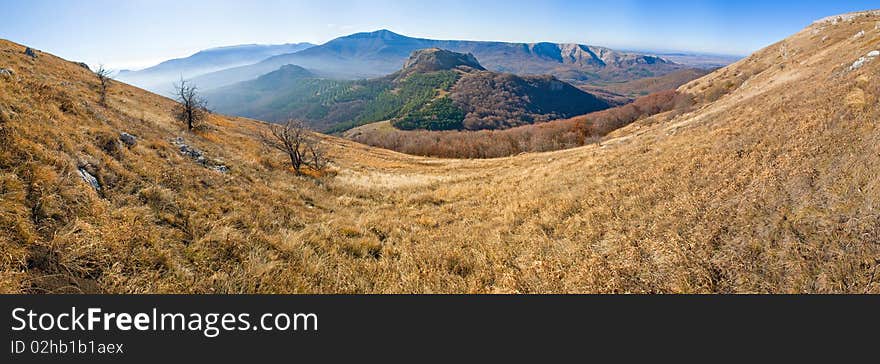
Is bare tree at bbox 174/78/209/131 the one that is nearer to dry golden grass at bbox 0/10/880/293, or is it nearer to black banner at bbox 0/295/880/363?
dry golden grass at bbox 0/10/880/293

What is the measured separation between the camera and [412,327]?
3.93 metres

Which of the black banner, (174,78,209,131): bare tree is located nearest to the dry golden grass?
the black banner

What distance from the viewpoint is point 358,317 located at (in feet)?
13.2

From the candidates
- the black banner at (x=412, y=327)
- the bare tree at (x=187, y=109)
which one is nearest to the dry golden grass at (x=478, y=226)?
the black banner at (x=412, y=327)

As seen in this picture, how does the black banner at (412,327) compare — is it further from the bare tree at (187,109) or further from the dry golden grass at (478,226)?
the bare tree at (187,109)

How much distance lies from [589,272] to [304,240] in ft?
22.2

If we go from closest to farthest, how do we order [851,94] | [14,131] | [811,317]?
[811,317], [14,131], [851,94]

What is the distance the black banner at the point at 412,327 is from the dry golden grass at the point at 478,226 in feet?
1.99

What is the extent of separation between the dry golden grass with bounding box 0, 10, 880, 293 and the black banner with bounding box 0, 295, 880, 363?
Answer: 1.99 ft

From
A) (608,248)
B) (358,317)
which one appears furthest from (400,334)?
(608,248)

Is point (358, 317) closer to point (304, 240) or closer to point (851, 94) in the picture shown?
point (304, 240)

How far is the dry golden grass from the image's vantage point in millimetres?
4602

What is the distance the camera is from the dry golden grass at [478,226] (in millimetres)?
4602

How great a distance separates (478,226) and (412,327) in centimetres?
600
